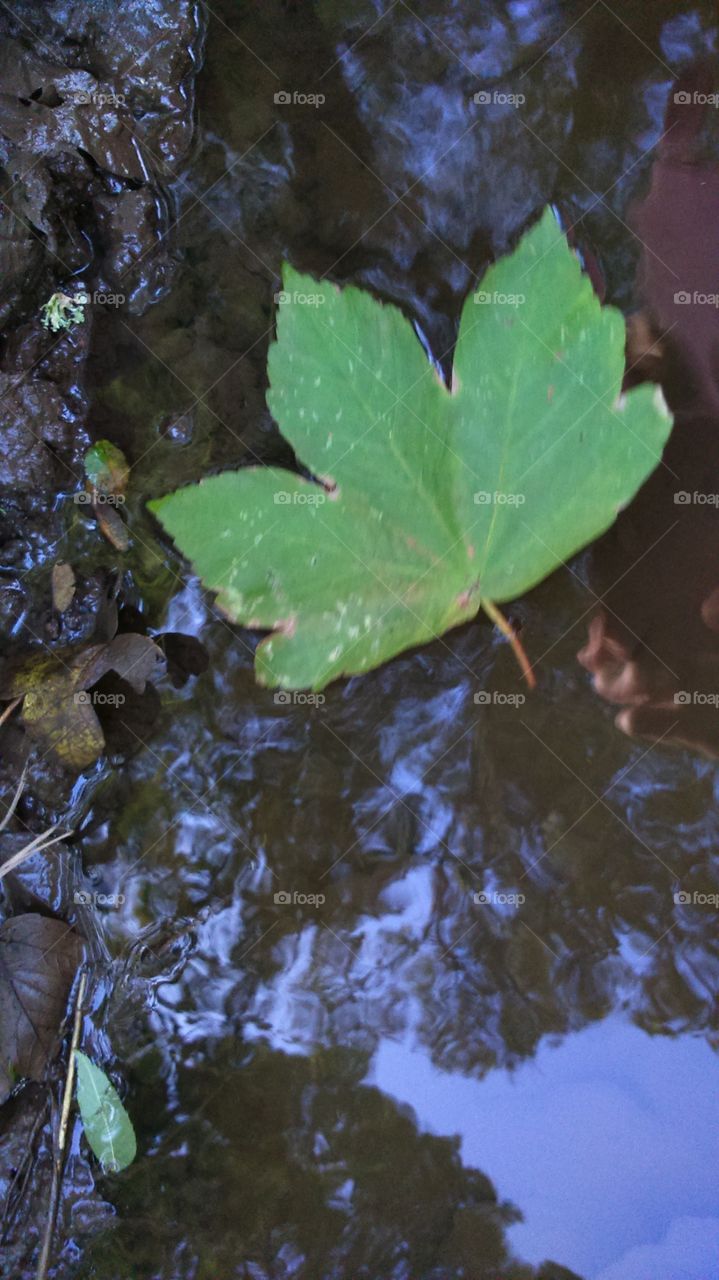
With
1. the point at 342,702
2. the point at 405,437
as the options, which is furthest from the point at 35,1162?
the point at 405,437

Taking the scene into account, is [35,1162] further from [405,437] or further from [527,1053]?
[405,437]

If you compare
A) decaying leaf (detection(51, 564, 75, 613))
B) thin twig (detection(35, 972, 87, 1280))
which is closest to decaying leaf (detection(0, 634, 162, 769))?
decaying leaf (detection(51, 564, 75, 613))

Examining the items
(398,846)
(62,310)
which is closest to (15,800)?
(398,846)

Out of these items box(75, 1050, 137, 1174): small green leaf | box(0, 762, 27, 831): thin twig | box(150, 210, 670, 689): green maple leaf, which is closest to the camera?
box(150, 210, 670, 689): green maple leaf

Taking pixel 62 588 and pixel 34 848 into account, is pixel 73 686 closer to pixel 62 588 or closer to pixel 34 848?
pixel 62 588

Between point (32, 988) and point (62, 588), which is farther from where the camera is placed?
point (62, 588)

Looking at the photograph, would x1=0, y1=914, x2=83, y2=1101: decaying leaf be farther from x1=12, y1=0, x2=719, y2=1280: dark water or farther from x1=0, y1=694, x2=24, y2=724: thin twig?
x1=0, y1=694, x2=24, y2=724: thin twig
